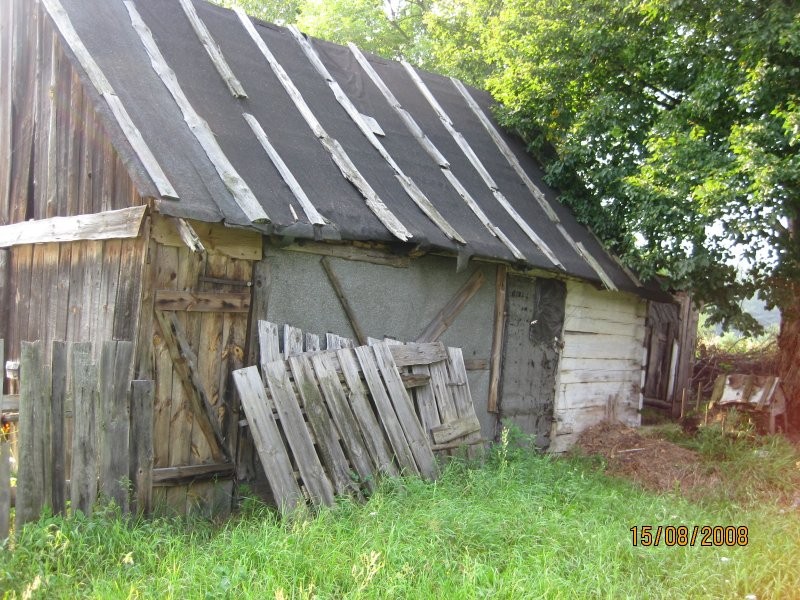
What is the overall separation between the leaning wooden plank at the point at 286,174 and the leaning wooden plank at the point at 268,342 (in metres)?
0.97

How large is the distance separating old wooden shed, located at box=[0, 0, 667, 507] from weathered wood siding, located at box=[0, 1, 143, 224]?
0.08 feet

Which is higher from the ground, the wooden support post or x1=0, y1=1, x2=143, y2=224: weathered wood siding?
x1=0, y1=1, x2=143, y2=224: weathered wood siding

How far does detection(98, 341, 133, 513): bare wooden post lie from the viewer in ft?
16.2

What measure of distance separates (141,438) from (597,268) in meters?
6.41

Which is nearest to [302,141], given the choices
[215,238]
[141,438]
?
[215,238]

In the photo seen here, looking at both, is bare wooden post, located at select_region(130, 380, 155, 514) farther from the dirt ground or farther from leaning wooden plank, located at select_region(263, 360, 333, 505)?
Result: the dirt ground

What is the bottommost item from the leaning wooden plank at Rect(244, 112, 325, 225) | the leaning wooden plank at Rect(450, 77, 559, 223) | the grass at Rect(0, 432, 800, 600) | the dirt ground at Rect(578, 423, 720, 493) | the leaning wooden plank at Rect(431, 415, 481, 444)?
the dirt ground at Rect(578, 423, 720, 493)

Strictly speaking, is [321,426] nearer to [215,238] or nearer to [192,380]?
[192,380]

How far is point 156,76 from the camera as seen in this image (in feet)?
22.7

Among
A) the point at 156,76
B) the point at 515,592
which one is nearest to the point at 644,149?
the point at 156,76

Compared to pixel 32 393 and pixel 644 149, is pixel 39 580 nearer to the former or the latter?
pixel 32 393

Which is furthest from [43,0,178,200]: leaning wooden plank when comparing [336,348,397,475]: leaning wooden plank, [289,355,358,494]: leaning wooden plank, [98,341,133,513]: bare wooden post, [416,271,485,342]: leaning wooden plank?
[416,271,485,342]: leaning wooden plank

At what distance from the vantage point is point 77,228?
21.4 feet

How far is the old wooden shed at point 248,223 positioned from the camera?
6.00m
